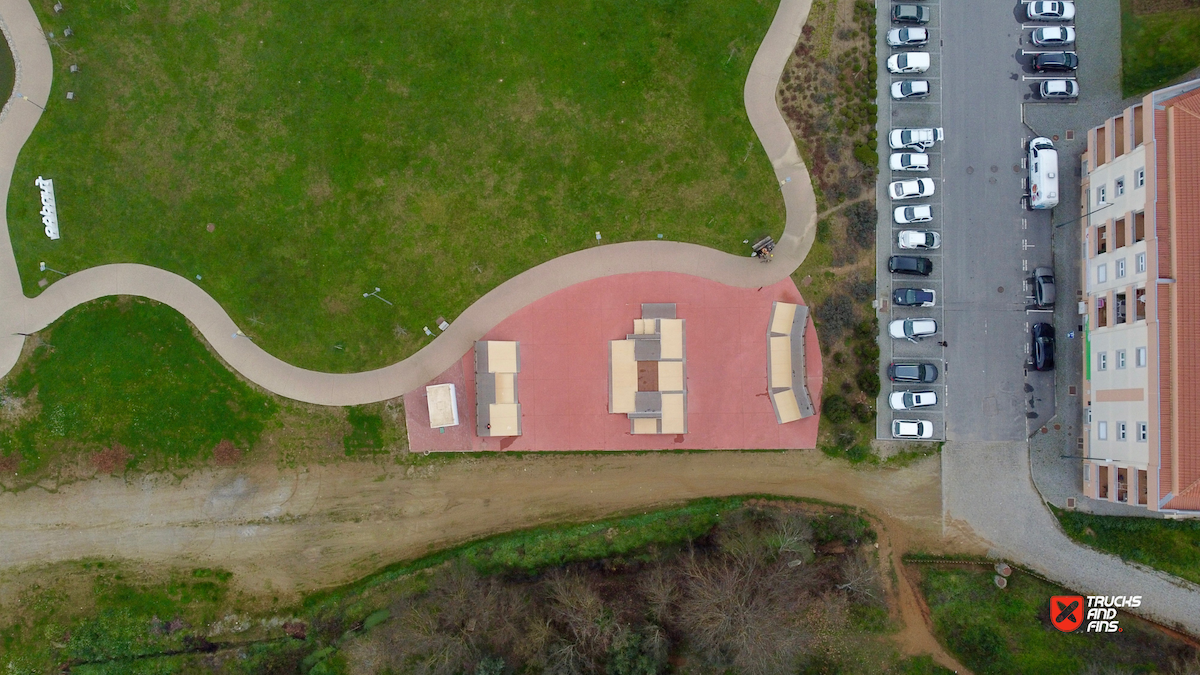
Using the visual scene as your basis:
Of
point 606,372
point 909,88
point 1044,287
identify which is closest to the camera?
point 1044,287

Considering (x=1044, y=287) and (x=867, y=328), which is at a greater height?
(x=1044, y=287)

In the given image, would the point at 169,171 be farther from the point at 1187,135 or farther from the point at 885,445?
the point at 1187,135

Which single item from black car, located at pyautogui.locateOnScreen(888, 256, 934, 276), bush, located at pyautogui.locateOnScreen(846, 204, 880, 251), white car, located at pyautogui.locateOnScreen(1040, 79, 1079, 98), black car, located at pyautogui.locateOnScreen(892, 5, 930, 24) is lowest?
black car, located at pyautogui.locateOnScreen(888, 256, 934, 276)

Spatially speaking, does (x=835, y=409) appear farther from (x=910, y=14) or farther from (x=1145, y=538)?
(x=910, y=14)

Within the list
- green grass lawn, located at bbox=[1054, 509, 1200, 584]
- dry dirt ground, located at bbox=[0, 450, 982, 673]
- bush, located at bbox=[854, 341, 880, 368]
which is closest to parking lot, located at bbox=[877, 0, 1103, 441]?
bush, located at bbox=[854, 341, 880, 368]

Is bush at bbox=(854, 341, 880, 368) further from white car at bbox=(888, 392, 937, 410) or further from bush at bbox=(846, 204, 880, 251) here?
bush at bbox=(846, 204, 880, 251)

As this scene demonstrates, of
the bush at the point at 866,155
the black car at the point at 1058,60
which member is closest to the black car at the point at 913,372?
the bush at the point at 866,155

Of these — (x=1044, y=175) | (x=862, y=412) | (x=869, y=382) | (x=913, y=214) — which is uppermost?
(x=1044, y=175)

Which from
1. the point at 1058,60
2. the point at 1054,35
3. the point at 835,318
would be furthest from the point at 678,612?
the point at 1054,35
